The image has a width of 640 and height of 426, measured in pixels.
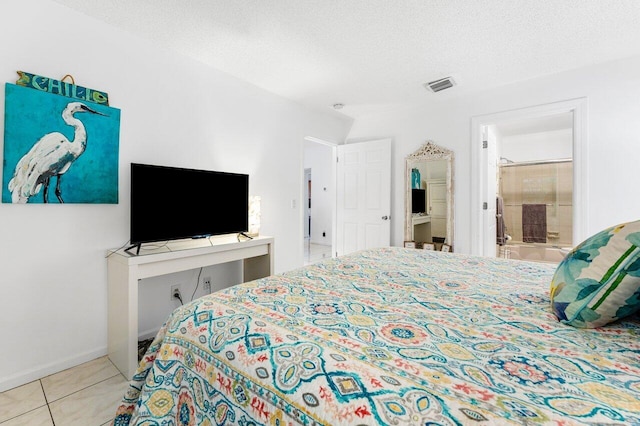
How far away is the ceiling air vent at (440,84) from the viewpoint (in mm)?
3066

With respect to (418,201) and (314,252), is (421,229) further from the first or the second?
(314,252)

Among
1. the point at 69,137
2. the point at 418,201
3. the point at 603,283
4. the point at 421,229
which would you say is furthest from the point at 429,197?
the point at 69,137

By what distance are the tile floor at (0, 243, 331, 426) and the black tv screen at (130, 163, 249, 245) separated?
0.90 metres

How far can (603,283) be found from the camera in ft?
2.82

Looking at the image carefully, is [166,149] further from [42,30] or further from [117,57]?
[42,30]

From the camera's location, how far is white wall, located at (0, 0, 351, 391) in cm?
181

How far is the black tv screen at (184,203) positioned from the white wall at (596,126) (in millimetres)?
2602

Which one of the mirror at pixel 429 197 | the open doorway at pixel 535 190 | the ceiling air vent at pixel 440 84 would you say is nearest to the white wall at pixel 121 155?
the ceiling air vent at pixel 440 84

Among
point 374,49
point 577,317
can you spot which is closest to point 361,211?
point 374,49

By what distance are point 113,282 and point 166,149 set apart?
45.1 inches

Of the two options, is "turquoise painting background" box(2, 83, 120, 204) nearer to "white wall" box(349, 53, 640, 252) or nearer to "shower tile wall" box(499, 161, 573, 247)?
"white wall" box(349, 53, 640, 252)

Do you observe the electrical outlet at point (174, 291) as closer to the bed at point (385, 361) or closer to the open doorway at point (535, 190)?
the bed at point (385, 361)

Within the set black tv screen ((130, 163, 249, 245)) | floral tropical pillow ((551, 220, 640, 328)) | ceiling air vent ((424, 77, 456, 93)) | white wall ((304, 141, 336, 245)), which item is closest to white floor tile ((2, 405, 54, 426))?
black tv screen ((130, 163, 249, 245))

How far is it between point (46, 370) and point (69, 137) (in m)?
1.55
